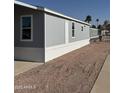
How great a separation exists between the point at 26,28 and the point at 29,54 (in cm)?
141

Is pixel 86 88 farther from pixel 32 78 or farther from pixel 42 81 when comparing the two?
pixel 32 78

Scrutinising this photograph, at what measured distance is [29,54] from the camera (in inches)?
428

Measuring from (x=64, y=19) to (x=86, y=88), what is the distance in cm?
977

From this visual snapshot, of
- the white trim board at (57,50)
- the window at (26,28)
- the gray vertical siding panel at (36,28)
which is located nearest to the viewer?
the gray vertical siding panel at (36,28)

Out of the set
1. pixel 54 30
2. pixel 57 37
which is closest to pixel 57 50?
pixel 57 37

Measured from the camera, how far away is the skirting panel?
10.5 meters

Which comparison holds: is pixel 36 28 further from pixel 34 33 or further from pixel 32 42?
pixel 32 42

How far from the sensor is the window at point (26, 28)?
427 inches

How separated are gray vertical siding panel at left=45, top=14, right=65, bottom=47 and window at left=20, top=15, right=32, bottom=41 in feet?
2.89

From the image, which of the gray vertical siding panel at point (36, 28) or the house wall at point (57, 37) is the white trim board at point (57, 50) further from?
the gray vertical siding panel at point (36, 28)

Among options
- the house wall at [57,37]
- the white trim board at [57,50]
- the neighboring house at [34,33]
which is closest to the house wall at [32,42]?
the neighboring house at [34,33]
